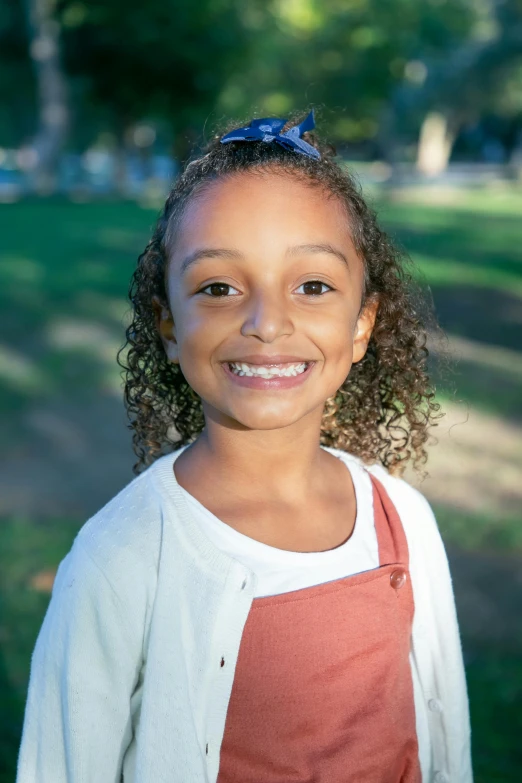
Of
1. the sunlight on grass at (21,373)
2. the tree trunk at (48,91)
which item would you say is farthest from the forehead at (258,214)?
the tree trunk at (48,91)

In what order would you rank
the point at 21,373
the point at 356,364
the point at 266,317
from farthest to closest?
the point at 21,373
the point at 356,364
the point at 266,317

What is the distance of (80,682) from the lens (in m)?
1.54

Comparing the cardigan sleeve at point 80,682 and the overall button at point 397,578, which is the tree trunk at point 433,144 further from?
the cardigan sleeve at point 80,682

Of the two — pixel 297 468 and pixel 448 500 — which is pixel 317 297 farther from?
pixel 448 500

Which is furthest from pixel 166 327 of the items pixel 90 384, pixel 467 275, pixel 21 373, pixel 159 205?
pixel 159 205

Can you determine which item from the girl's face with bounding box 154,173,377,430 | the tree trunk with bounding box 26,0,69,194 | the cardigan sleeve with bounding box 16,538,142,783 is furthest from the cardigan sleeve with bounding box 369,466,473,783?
the tree trunk with bounding box 26,0,69,194

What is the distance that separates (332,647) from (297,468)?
0.37 metres

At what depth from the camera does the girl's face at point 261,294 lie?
1.67 m

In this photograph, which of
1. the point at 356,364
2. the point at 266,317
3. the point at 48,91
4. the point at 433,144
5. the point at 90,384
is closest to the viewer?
the point at 266,317

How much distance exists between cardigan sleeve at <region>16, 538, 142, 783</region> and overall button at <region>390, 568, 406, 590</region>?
1.74 feet

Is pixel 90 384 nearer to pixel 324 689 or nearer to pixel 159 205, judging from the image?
pixel 324 689

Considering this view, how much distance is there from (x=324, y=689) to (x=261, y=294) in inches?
29.4

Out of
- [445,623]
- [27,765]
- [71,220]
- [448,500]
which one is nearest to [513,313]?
[448,500]

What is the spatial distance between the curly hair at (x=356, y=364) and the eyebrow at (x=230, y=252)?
15 cm
